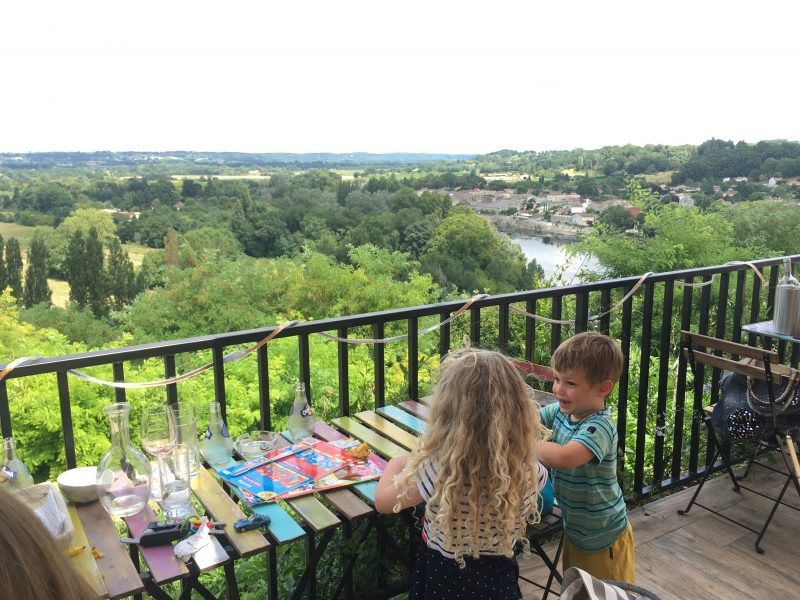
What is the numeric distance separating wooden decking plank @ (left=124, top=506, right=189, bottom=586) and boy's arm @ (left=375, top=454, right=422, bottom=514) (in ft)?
1.64

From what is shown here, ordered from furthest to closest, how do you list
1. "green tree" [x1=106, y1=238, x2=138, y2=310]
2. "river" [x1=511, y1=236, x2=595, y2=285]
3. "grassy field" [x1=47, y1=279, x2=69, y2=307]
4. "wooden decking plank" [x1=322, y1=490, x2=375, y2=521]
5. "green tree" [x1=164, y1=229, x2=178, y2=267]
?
"grassy field" [x1=47, y1=279, x2=69, y2=307]
"green tree" [x1=106, y1=238, x2=138, y2=310]
"green tree" [x1=164, y1=229, x2=178, y2=267]
"river" [x1=511, y1=236, x2=595, y2=285]
"wooden decking plank" [x1=322, y1=490, x2=375, y2=521]

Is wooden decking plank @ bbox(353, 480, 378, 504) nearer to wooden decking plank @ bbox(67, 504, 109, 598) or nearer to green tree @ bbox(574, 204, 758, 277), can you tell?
wooden decking plank @ bbox(67, 504, 109, 598)

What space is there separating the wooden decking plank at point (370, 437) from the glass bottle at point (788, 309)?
6.81 ft

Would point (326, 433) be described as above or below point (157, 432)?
below

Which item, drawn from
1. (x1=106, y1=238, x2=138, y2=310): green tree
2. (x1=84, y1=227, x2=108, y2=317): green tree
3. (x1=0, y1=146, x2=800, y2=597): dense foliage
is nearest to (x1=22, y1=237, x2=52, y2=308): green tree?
(x1=0, y1=146, x2=800, y2=597): dense foliage

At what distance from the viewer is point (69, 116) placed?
34.6 meters

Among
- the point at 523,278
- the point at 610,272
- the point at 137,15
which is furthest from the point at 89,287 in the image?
the point at 610,272

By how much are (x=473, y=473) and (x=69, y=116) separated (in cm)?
3882

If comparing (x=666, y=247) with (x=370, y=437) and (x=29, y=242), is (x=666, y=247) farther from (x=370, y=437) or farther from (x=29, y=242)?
(x=29, y=242)

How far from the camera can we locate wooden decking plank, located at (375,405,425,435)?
7.63ft

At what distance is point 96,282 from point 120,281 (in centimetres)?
116

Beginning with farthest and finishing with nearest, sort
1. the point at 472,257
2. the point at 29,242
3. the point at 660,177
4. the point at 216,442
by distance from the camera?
the point at 29,242
the point at 472,257
the point at 660,177
the point at 216,442

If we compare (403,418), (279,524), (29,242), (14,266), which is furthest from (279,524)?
(29,242)

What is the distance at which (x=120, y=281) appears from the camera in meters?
29.7
